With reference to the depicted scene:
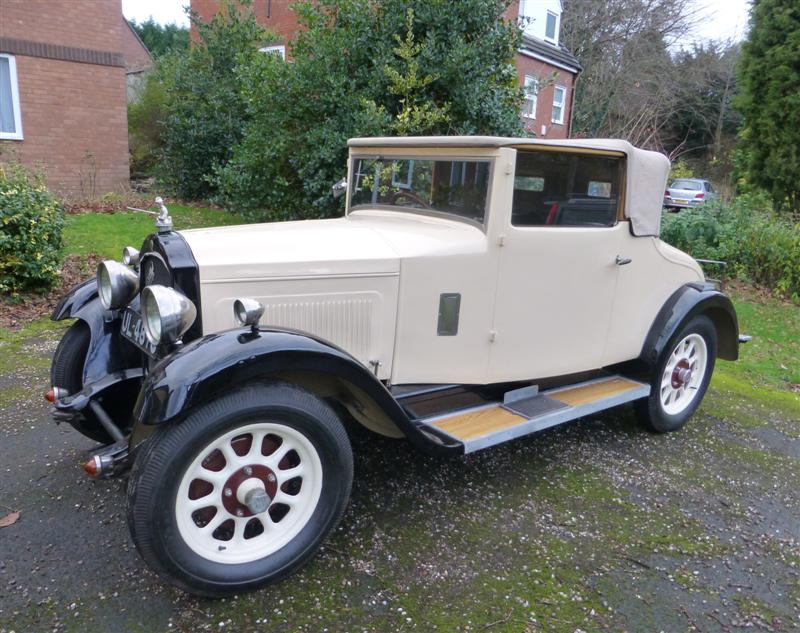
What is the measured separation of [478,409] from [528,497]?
538mm

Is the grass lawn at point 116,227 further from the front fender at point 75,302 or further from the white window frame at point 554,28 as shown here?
the white window frame at point 554,28

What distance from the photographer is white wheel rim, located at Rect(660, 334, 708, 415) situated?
4.27 metres

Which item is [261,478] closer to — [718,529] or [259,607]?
[259,607]

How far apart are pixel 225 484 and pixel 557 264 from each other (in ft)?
6.96

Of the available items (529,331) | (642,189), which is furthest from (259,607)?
(642,189)

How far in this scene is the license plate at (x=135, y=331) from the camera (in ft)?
9.36

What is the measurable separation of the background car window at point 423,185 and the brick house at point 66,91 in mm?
9553

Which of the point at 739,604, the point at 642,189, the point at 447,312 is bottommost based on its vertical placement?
the point at 739,604

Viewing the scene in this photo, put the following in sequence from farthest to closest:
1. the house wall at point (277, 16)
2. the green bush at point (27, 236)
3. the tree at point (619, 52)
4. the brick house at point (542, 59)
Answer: the tree at point (619, 52) → the brick house at point (542, 59) → the house wall at point (277, 16) → the green bush at point (27, 236)

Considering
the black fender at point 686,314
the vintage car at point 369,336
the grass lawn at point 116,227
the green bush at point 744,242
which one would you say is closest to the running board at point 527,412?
the vintage car at point 369,336

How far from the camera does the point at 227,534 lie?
2.64 metres

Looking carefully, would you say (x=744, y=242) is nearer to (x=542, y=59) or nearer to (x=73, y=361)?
(x=73, y=361)

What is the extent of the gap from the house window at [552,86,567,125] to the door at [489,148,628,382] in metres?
18.8

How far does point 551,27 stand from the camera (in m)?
20.5
